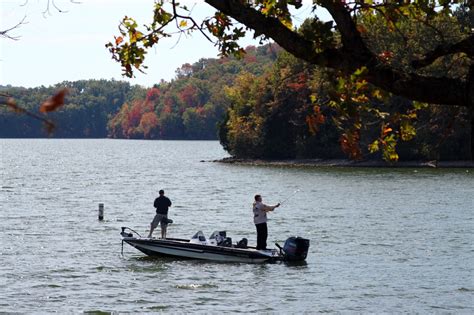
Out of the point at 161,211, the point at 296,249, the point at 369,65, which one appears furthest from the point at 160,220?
the point at 369,65

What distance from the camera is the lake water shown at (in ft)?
87.9

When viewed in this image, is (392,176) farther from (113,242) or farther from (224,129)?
(113,242)

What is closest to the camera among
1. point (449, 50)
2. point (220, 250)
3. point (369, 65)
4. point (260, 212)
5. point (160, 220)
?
point (369, 65)

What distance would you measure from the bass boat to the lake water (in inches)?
11.4

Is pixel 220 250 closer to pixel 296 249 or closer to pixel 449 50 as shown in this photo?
pixel 296 249

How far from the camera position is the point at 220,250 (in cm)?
3256

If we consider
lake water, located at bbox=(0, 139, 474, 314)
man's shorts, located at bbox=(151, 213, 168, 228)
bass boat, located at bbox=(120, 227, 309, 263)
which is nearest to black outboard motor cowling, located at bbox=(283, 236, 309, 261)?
bass boat, located at bbox=(120, 227, 309, 263)

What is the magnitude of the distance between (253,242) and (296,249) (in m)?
8.39

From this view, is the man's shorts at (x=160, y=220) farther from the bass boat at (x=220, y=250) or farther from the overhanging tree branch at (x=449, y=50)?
the overhanging tree branch at (x=449, y=50)

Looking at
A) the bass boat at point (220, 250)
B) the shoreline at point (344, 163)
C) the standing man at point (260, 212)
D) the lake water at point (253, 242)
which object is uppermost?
the shoreline at point (344, 163)

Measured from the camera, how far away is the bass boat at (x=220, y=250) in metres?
32.3

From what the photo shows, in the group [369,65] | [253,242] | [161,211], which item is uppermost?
[369,65]

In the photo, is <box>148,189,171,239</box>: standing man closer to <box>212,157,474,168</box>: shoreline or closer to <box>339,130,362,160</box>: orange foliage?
<box>339,130,362,160</box>: orange foliage

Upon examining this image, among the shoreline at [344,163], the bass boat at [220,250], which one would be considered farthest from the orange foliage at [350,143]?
the shoreline at [344,163]
